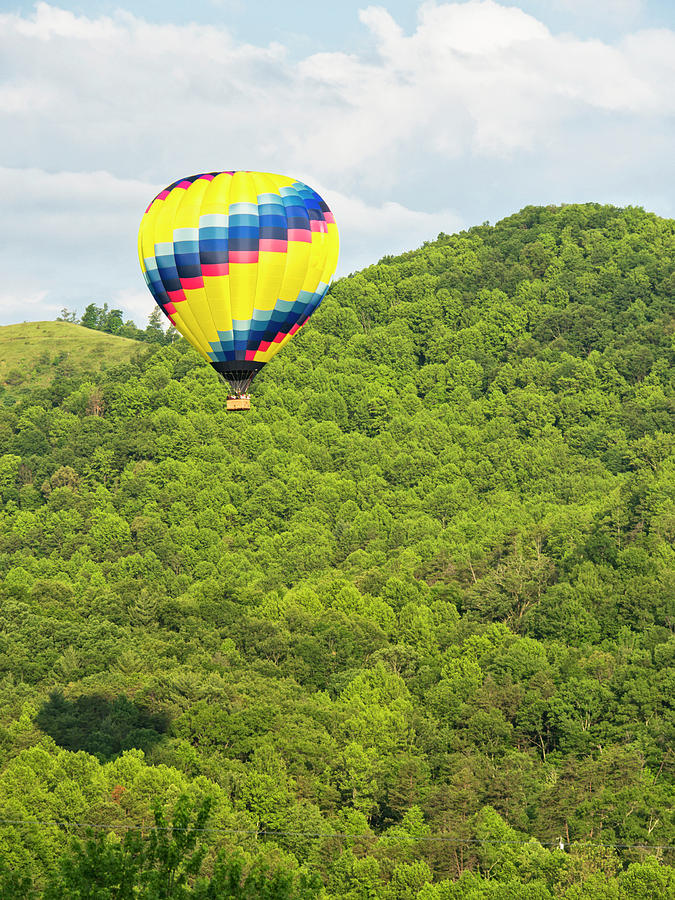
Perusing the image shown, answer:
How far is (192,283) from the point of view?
5825cm

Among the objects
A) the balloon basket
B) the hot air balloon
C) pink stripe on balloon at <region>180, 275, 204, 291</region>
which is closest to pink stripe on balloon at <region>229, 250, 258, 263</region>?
the hot air balloon

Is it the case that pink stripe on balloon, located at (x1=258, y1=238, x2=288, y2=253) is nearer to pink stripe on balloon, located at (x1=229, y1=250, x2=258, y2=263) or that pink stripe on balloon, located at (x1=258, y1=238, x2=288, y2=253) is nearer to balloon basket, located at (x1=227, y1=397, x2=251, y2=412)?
pink stripe on balloon, located at (x1=229, y1=250, x2=258, y2=263)

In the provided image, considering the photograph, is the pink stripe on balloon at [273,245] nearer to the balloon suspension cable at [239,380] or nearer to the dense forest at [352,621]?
the balloon suspension cable at [239,380]

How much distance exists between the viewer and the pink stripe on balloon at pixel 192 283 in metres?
58.1

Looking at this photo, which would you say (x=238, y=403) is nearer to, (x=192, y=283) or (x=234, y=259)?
(x=192, y=283)

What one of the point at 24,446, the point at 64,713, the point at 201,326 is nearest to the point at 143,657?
the point at 64,713

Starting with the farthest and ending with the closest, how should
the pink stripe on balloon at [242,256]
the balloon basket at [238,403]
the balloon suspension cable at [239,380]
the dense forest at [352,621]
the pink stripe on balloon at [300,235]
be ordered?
the dense forest at [352,621]
the balloon suspension cable at [239,380]
the pink stripe on balloon at [300,235]
the pink stripe on balloon at [242,256]
the balloon basket at [238,403]

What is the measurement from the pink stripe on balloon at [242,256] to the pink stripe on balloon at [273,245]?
1.78ft

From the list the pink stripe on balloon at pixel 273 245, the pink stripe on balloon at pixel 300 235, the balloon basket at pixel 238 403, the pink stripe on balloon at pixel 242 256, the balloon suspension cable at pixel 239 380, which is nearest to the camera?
the balloon basket at pixel 238 403

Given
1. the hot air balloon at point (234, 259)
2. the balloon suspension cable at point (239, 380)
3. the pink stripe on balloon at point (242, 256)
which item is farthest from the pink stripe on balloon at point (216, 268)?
the balloon suspension cable at point (239, 380)

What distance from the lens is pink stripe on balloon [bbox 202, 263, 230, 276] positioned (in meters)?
57.8

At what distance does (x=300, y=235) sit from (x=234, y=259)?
124 inches

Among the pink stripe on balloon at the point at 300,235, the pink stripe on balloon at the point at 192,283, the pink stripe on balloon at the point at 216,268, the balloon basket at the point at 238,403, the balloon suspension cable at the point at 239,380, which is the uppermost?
the pink stripe on balloon at the point at 300,235

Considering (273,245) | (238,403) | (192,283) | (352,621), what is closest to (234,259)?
(273,245)
